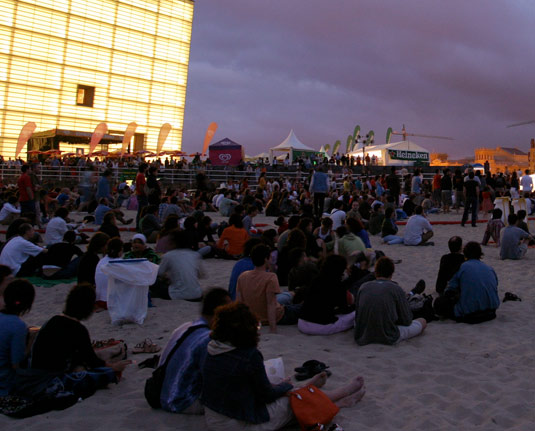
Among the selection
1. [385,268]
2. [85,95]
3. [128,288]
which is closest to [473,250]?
[385,268]

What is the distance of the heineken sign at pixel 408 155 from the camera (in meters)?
40.2

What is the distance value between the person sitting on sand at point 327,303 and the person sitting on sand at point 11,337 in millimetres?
2959

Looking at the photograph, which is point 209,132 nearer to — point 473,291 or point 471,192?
point 471,192

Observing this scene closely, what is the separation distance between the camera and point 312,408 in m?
3.34

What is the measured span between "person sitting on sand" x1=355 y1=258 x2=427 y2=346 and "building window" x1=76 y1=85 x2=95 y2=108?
5297cm

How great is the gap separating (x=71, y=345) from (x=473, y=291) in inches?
176

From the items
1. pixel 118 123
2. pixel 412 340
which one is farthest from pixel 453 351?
pixel 118 123

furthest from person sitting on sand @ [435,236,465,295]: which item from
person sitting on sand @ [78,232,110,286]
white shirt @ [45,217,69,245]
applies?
white shirt @ [45,217,69,245]

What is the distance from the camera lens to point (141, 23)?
56.1m

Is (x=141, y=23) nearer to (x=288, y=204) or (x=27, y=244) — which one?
(x=288, y=204)

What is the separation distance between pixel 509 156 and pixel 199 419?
213m

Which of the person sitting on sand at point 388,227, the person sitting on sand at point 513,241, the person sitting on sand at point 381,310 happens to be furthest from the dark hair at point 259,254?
the person sitting on sand at point 388,227

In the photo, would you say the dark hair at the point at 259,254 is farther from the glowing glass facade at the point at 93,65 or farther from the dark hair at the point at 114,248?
the glowing glass facade at the point at 93,65

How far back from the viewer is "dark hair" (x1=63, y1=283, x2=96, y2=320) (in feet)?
12.3
